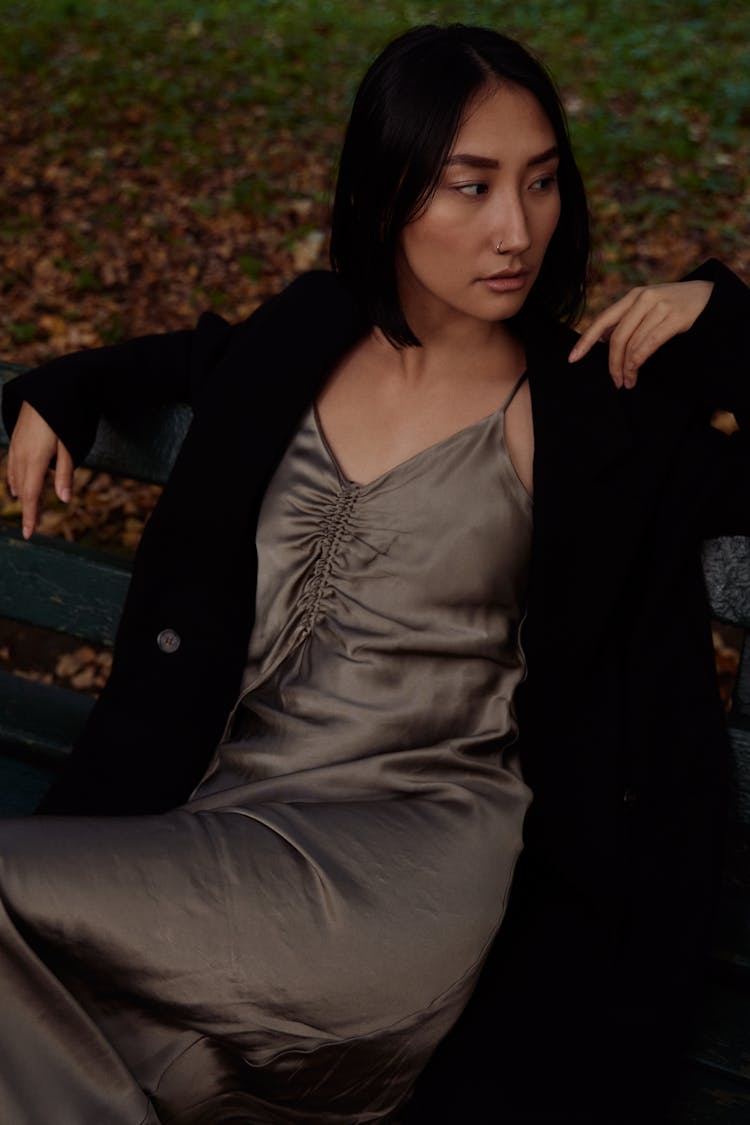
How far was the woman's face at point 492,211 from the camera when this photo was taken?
7.70 feet

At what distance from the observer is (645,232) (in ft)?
23.8

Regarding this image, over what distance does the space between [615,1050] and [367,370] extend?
1394 mm

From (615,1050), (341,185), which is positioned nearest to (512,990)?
(615,1050)

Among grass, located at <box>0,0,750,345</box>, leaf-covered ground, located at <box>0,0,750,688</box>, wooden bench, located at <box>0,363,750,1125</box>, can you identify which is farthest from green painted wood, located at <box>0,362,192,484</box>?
grass, located at <box>0,0,750,345</box>

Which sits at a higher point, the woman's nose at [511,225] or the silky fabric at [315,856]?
the woman's nose at [511,225]

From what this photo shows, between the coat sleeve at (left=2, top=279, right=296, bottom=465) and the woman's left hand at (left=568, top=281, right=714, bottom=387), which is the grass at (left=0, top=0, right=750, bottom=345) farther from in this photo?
the woman's left hand at (left=568, top=281, right=714, bottom=387)

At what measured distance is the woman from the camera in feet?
6.96

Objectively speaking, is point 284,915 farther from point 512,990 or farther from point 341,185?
point 341,185

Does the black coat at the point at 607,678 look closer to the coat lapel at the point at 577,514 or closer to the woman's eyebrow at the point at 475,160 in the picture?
the coat lapel at the point at 577,514

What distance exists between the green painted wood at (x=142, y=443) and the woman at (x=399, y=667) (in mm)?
87

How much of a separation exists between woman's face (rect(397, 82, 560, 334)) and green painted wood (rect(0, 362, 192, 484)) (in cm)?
76

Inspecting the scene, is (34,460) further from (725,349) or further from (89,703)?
(725,349)

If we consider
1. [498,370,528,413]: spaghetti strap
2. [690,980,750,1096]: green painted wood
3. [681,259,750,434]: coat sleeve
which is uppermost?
[681,259,750,434]: coat sleeve

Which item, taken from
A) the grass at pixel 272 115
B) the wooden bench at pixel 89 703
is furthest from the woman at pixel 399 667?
the grass at pixel 272 115
